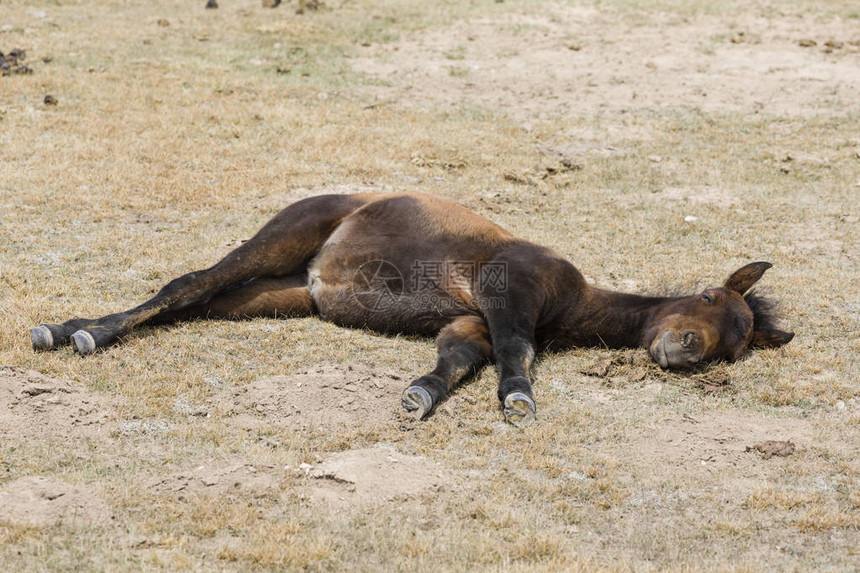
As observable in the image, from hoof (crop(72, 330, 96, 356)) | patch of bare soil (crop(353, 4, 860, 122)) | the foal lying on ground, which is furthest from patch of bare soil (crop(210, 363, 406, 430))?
patch of bare soil (crop(353, 4, 860, 122))

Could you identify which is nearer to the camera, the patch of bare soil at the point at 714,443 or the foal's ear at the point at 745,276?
the patch of bare soil at the point at 714,443

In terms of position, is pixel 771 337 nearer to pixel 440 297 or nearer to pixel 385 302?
pixel 440 297

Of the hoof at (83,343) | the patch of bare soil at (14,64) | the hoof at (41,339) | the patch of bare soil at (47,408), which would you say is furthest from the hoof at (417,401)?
the patch of bare soil at (14,64)

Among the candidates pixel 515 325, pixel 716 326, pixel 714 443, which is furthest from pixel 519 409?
pixel 716 326

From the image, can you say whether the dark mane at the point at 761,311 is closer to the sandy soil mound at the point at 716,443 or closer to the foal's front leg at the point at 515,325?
the sandy soil mound at the point at 716,443

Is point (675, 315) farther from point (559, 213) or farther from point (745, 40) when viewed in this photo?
point (745, 40)

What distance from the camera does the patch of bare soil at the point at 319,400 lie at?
5.19 m

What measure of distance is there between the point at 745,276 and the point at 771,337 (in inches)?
19.0

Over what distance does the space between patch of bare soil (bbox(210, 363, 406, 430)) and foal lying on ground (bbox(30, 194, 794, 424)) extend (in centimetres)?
42

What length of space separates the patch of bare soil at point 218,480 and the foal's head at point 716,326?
115 inches

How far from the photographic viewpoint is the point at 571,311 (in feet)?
20.8

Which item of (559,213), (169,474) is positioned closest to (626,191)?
(559,213)

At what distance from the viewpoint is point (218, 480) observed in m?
4.46

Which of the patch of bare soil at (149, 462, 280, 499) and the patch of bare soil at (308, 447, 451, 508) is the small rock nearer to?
the patch of bare soil at (308, 447, 451, 508)
